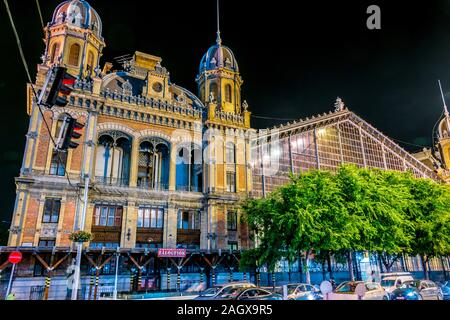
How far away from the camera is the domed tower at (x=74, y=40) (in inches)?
1367

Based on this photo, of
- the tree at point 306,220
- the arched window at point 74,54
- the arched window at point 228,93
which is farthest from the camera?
the arched window at point 228,93

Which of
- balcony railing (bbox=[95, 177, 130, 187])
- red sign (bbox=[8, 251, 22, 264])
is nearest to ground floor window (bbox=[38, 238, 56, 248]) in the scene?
red sign (bbox=[8, 251, 22, 264])

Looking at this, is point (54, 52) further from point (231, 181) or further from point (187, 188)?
point (231, 181)

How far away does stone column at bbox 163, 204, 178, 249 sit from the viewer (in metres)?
33.1

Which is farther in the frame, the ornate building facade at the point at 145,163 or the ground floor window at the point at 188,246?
the ground floor window at the point at 188,246

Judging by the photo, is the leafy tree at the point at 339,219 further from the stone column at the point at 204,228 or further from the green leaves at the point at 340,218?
the stone column at the point at 204,228

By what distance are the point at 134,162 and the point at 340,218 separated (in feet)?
69.9

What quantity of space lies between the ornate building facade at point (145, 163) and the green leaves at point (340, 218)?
24.1 ft

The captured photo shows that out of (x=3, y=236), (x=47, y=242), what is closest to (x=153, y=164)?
(x=47, y=242)

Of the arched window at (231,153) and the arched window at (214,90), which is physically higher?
the arched window at (214,90)

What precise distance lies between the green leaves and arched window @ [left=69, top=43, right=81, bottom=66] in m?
24.6

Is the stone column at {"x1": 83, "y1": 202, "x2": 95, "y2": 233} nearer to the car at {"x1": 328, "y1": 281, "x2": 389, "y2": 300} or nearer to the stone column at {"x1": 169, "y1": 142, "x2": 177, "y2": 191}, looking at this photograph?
the stone column at {"x1": 169, "y1": 142, "x2": 177, "y2": 191}

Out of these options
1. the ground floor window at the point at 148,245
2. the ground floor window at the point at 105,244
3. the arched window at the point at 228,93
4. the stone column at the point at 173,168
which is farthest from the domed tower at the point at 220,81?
the ground floor window at the point at 105,244

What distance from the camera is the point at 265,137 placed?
41.0 meters
